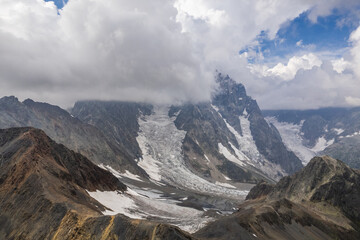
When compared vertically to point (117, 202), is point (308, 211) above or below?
above

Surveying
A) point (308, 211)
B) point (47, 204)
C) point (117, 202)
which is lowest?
point (117, 202)

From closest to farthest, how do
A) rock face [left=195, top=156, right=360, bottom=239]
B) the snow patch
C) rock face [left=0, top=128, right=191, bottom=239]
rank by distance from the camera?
rock face [left=0, top=128, right=191, bottom=239] → rock face [left=195, top=156, right=360, bottom=239] → the snow patch

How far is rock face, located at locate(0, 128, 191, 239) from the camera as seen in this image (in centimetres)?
4912

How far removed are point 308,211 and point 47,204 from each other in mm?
92771

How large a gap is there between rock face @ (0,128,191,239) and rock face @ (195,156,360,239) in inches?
904

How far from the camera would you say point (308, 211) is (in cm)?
11788

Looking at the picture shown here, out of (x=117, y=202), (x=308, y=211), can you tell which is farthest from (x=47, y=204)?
(x=308, y=211)

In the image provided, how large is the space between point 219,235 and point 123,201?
236ft

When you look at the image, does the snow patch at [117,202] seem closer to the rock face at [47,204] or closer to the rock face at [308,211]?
the rock face at [47,204]

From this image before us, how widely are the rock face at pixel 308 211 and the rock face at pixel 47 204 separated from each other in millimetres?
22972

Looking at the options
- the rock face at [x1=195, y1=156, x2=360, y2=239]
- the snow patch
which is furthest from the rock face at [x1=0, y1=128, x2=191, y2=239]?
the rock face at [x1=195, y1=156, x2=360, y2=239]

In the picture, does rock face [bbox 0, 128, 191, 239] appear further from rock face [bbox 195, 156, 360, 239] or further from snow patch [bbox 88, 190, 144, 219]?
rock face [bbox 195, 156, 360, 239]

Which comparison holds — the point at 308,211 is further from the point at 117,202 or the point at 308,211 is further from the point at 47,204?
the point at 47,204

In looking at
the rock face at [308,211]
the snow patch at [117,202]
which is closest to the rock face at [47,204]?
the snow patch at [117,202]
